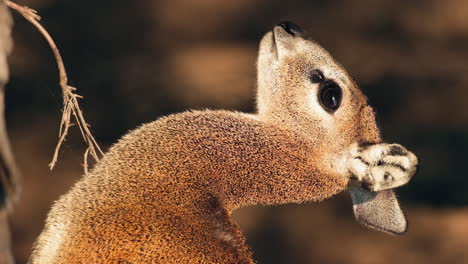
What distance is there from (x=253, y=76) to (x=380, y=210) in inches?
147

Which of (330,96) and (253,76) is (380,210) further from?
(253,76)

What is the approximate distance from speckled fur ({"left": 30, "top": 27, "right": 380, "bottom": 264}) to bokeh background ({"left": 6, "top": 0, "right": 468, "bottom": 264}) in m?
3.53

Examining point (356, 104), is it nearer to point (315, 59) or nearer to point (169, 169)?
point (315, 59)

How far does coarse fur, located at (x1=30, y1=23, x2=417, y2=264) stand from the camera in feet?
8.55

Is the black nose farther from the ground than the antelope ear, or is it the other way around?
the black nose

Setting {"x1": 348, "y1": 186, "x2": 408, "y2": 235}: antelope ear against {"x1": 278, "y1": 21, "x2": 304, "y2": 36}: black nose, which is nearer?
{"x1": 348, "y1": 186, "x2": 408, "y2": 235}: antelope ear

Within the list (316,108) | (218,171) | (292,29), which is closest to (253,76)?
(292,29)

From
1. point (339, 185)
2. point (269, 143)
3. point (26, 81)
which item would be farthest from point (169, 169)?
point (26, 81)

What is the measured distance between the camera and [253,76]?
267 inches

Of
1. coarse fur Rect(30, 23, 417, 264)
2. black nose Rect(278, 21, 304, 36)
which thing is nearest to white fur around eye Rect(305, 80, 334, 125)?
coarse fur Rect(30, 23, 417, 264)

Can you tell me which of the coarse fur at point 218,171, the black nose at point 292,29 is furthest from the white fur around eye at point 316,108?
the black nose at point 292,29

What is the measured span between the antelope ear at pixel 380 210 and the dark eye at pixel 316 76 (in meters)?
0.47

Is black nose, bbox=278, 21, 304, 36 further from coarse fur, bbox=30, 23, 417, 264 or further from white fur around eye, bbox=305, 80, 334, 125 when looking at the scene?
white fur around eye, bbox=305, 80, 334, 125

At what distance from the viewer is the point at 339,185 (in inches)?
122
